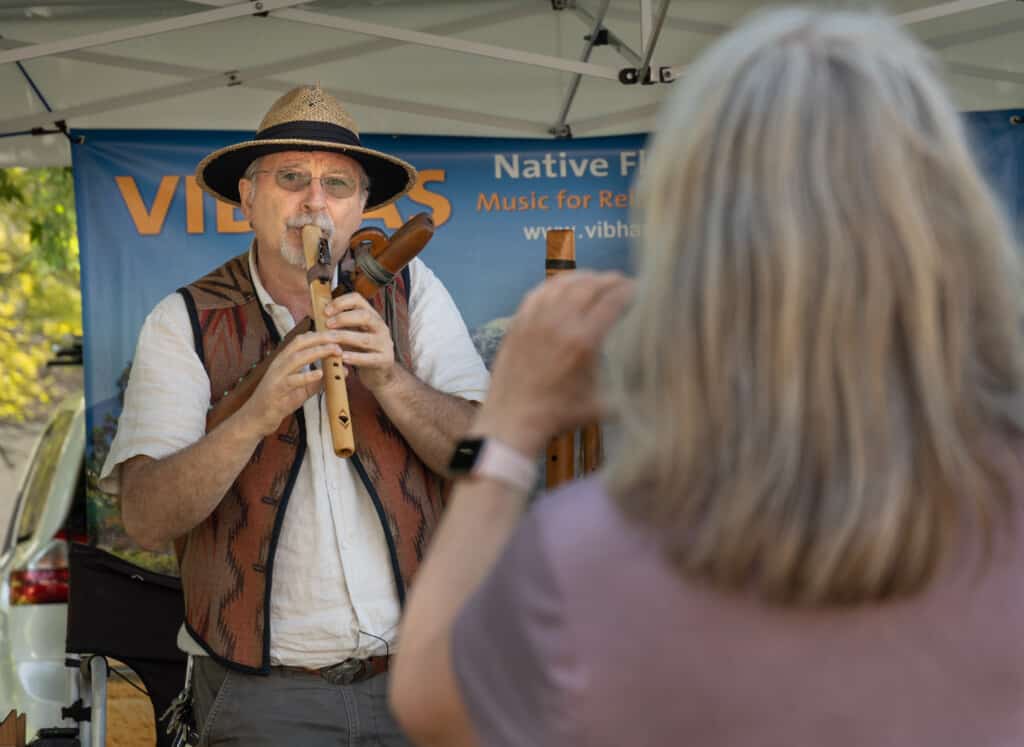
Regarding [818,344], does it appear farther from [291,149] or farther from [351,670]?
[291,149]

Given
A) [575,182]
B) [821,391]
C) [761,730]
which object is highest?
[575,182]

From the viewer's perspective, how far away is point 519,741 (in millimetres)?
1085

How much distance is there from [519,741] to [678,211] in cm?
46

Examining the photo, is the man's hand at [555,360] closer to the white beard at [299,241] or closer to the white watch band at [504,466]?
the white watch band at [504,466]

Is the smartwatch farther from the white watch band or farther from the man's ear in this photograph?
the man's ear

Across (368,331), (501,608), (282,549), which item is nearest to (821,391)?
(501,608)

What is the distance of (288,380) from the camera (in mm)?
2586

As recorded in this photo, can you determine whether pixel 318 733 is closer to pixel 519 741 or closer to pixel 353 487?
pixel 353 487

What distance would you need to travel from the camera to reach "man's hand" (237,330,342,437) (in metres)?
2.58

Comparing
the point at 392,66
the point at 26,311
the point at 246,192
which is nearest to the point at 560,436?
the point at 246,192

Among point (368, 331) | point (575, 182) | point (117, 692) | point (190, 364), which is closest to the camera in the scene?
point (368, 331)

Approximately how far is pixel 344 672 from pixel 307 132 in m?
1.21

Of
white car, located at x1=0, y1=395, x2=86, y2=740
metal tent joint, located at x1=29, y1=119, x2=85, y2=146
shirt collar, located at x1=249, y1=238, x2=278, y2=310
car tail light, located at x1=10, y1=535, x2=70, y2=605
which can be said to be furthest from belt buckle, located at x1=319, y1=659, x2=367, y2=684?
car tail light, located at x1=10, y1=535, x2=70, y2=605

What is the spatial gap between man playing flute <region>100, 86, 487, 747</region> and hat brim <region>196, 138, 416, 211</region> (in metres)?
0.05
